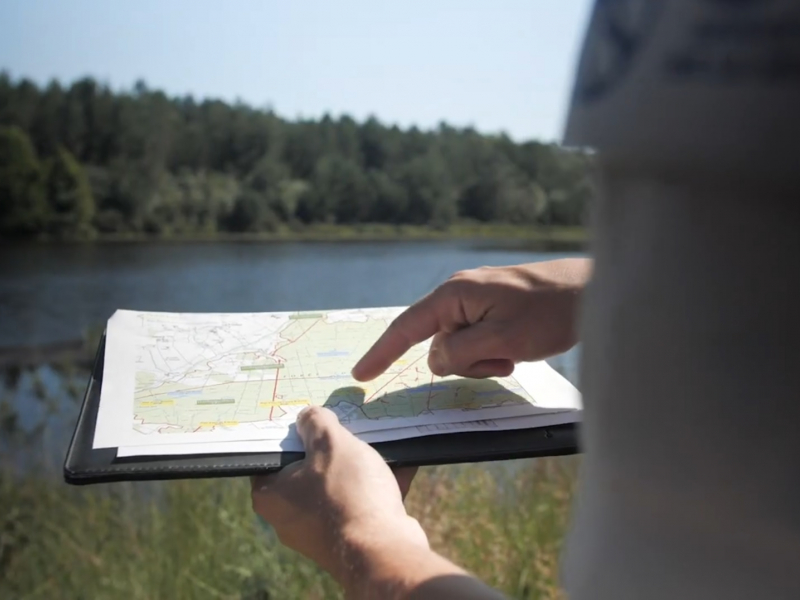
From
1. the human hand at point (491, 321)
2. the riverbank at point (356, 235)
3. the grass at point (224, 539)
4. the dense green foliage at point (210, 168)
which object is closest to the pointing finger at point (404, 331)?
the human hand at point (491, 321)

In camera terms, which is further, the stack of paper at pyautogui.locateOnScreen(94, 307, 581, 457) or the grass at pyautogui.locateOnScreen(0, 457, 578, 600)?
the grass at pyautogui.locateOnScreen(0, 457, 578, 600)

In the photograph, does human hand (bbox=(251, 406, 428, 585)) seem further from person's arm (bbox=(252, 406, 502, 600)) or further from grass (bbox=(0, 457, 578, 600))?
grass (bbox=(0, 457, 578, 600))

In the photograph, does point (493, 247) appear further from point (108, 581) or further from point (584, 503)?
point (584, 503)

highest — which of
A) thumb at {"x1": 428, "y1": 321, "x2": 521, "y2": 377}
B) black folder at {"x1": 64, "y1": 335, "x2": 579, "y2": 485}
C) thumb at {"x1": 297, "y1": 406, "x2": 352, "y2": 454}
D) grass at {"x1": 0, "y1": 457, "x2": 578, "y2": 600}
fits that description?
Result: thumb at {"x1": 428, "y1": 321, "x2": 521, "y2": 377}

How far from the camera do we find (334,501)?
1.07 metres

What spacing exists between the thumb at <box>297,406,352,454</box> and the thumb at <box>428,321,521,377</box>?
0.27 m

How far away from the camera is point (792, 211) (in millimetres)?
283

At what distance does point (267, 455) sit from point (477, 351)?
419 mm

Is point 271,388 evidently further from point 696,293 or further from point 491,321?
point 696,293

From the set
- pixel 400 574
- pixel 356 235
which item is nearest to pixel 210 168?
pixel 356 235

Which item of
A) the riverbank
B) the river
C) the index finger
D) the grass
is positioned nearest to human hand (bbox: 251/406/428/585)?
the index finger

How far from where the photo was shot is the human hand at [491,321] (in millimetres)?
1411

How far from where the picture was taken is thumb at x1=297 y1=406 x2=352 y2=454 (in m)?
1.16

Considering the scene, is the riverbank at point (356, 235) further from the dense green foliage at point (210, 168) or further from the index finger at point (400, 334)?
the index finger at point (400, 334)
